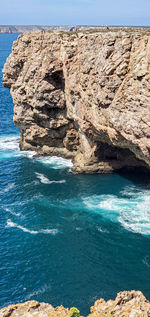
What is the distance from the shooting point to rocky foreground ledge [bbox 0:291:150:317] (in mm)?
20875

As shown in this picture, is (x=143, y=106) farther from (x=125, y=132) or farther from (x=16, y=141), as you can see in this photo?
(x=16, y=141)

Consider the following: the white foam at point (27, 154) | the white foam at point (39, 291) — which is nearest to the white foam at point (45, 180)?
the white foam at point (27, 154)

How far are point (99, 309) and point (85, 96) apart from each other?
2021 inches

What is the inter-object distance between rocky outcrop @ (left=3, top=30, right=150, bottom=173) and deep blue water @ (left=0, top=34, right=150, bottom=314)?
21.2 ft

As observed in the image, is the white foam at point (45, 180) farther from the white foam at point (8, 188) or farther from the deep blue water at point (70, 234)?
the white foam at point (8, 188)

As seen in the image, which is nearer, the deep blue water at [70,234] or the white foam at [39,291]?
the white foam at [39,291]

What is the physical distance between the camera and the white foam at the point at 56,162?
81562mm

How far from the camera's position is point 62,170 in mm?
79188

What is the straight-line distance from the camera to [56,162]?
84250 millimetres

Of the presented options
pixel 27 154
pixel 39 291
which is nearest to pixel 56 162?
pixel 27 154

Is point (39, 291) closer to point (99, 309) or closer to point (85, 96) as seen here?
point (99, 309)

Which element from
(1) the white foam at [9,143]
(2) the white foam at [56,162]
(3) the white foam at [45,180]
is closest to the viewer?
(3) the white foam at [45,180]

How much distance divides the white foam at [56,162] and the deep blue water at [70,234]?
0.46 metres

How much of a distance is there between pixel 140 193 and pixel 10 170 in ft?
99.2
